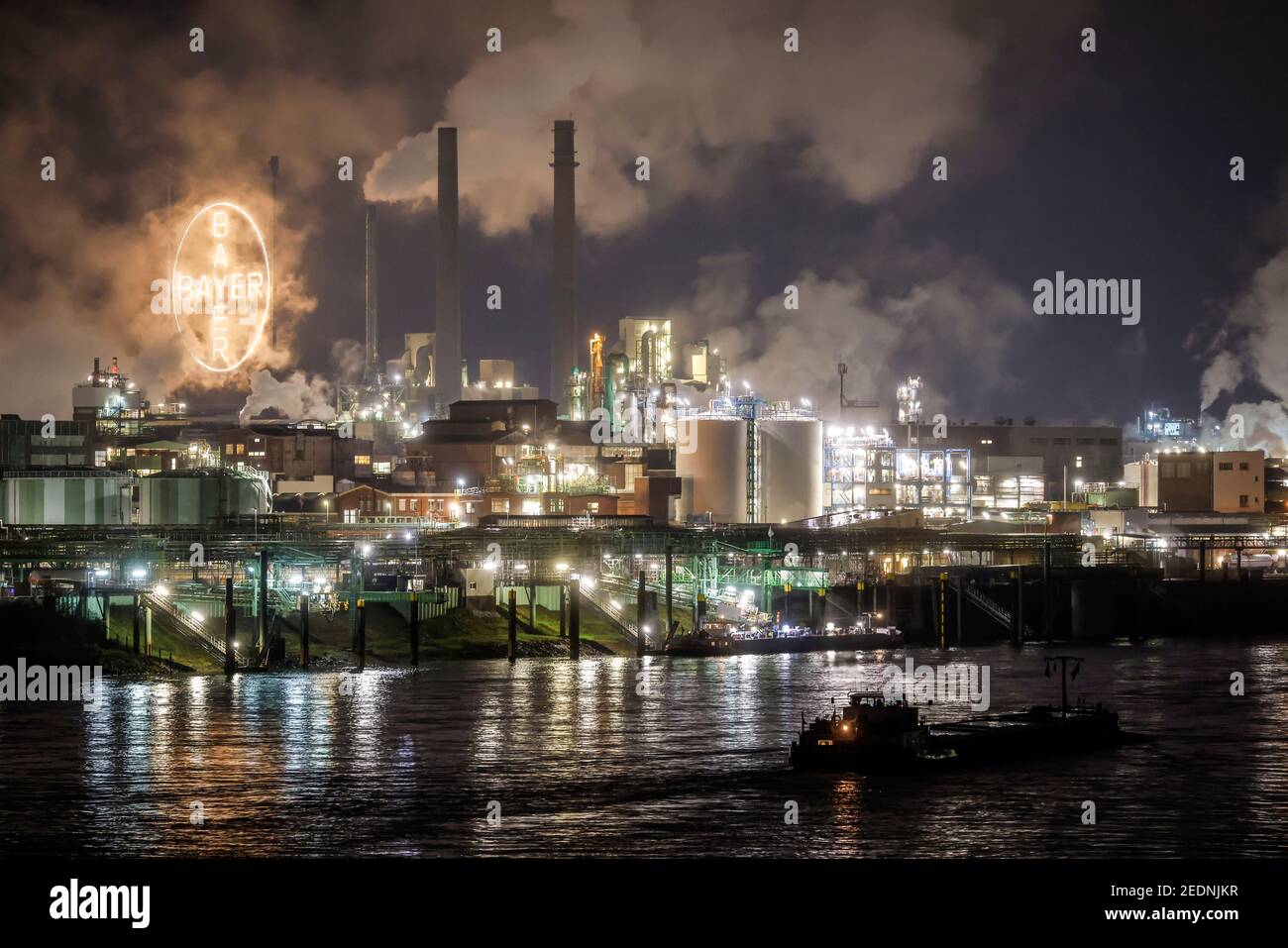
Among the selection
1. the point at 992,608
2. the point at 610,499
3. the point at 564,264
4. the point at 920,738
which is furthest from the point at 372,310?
the point at 920,738

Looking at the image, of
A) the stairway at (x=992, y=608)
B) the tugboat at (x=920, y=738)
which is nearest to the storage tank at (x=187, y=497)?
the stairway at (x=992, y=608)

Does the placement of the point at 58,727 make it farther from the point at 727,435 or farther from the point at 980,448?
the point at 980,448

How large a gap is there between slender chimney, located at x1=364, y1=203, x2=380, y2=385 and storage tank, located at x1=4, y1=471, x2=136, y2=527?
236ft

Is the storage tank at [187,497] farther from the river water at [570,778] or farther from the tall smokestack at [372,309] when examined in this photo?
the tall smokestack at [372,309]

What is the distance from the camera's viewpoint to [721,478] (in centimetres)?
11081

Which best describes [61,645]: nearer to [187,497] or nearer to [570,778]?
[570,778]

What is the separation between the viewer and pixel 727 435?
4380 inches

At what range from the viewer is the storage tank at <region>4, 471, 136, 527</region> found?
90.1m

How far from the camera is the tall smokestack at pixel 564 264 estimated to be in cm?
15188

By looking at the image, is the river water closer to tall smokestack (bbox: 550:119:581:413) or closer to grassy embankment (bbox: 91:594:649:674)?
grassy embankment (bbox: 91:594:649:674)
